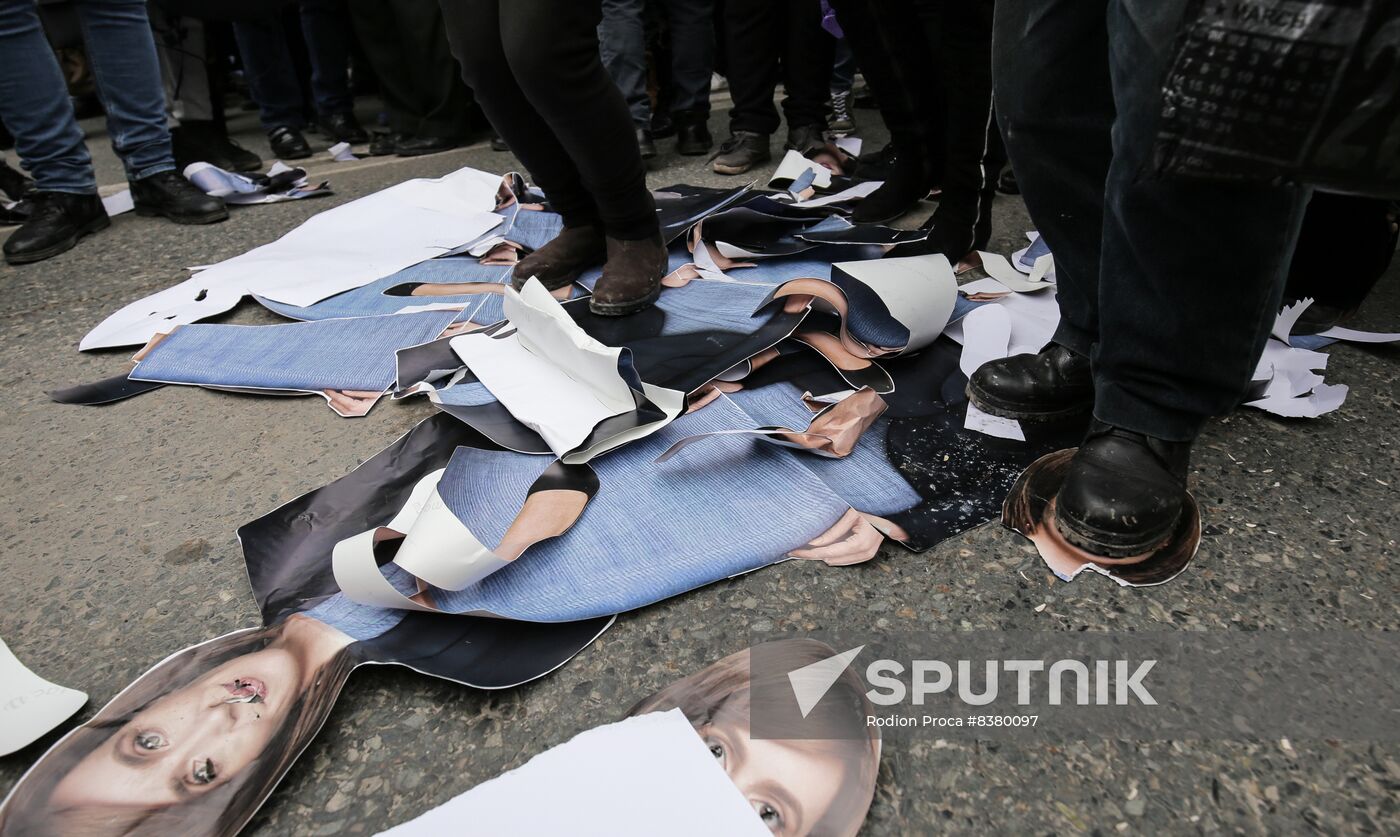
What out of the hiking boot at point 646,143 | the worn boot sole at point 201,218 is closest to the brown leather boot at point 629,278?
the hiking boot at point 646,143

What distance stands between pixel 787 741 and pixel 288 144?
391 cm

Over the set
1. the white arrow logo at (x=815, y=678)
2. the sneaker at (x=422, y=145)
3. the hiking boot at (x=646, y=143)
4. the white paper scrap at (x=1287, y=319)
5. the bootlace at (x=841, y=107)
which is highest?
the white paper scrap at (x=1287, y=319)

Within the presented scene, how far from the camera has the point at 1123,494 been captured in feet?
3.04

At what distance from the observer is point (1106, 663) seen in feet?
2.66

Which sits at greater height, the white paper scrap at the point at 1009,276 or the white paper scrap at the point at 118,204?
the white paper scrap at the point at 1009,276

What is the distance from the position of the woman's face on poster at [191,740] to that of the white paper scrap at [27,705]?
0.10 meters

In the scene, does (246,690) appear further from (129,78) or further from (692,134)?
Answer: (692,134)

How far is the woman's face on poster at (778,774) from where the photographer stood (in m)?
0.68

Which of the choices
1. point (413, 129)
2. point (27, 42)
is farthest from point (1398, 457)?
point (413, 129)

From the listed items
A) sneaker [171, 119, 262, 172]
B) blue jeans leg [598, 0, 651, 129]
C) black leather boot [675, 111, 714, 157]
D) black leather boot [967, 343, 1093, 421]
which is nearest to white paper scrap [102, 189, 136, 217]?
sneaker [171, 119, 262, 172]

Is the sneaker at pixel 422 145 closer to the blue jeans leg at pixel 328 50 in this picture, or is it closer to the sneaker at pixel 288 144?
the sneaker at pixel 288 144

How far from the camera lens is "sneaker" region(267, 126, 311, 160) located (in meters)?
3.71

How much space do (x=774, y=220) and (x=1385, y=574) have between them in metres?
1.40

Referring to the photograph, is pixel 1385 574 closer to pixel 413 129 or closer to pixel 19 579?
pixel 19 579
